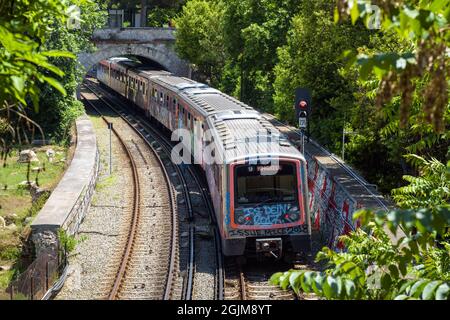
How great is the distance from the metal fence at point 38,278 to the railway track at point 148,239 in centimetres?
120

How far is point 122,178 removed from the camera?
2567cm

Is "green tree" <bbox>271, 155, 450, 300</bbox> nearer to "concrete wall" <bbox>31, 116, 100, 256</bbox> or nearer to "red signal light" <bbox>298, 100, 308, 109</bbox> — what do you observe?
"concrete wall" <bbox>31, 116, 100, 256</bbox>

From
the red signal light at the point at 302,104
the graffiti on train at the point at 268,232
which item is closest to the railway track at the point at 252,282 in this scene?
the graffiti on train at the point at 268,232

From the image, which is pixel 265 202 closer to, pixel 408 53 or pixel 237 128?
pixel 237 128

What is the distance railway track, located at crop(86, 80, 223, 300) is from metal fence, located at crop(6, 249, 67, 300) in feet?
7.62

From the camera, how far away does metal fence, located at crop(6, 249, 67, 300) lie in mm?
13375

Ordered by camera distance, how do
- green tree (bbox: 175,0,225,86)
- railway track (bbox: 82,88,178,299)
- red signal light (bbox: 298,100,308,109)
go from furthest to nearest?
green tree (bbox: 175,0,225,86) → red signal light (bbox: 298,100,308,109) → railway track (bbox: 82,88,178,299)

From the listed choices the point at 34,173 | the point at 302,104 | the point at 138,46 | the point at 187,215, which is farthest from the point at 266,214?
the point at 138,46

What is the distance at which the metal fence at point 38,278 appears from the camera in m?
13.4

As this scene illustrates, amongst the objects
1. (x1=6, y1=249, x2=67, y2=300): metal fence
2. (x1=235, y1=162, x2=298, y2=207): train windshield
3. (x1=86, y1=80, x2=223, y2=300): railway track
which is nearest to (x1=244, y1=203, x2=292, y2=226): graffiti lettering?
(x1=235, y1=162, x2=298, y2=207): train windshield

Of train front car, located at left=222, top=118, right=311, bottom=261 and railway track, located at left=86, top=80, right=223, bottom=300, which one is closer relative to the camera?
railway track, located at left=86, top=80, right=223, bottom=300

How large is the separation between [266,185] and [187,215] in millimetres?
5460

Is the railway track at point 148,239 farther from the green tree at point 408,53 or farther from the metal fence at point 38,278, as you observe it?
the green tree at point 408,53
